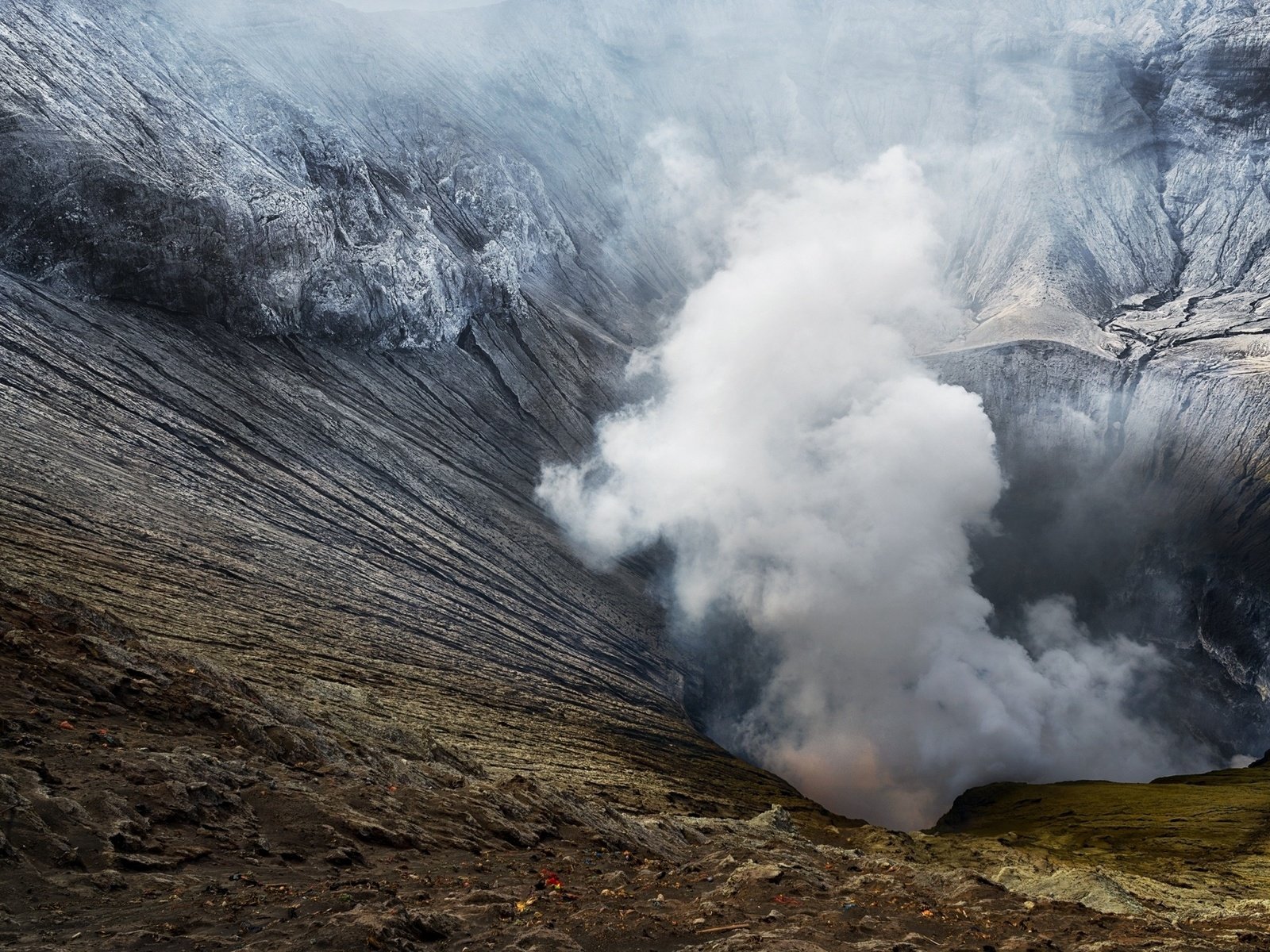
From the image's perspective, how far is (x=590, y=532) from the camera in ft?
272

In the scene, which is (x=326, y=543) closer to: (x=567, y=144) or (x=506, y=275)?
(x=506, y=275)

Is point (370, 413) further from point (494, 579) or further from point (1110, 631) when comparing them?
point (1110, 631)

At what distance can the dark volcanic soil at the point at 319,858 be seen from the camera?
13938 millimetres

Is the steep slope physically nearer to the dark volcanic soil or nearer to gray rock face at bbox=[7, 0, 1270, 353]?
the dark volcanic soil

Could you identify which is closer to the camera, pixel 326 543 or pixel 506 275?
pixel 326 543

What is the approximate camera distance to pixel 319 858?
17.8m

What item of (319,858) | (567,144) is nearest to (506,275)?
(567,144)

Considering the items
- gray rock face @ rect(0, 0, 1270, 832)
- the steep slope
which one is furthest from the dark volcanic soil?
gray rock face @ rect(0, 0, 1270, 832)

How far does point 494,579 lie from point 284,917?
2040 inches

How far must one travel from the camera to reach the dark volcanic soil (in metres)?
13.9

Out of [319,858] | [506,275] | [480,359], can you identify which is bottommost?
[319,858]

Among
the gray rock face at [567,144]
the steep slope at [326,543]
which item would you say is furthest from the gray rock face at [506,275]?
the gray rock face at [567,144]

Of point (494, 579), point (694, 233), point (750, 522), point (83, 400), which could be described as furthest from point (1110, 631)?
point (83, 400)

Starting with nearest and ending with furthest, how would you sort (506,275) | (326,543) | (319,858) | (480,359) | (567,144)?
1. (319,858)
2. (326,543)
3. (480,359)
4. (506,275)
5. (567,144)
